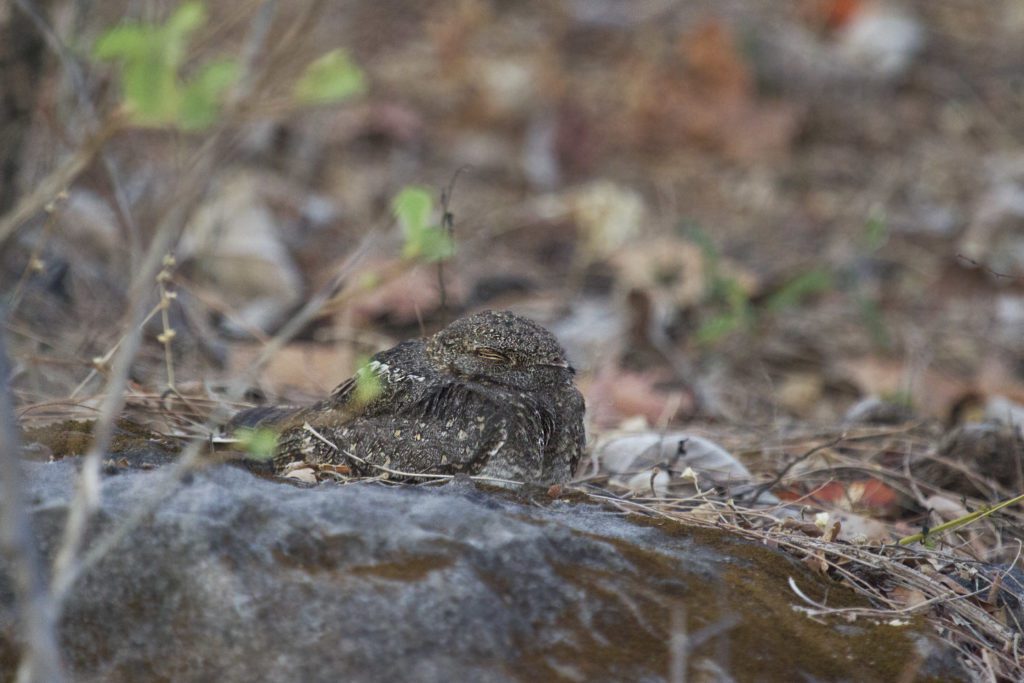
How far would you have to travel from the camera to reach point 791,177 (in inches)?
350

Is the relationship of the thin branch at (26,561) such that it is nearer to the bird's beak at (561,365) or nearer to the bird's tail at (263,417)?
the bird's tail at (263,417)

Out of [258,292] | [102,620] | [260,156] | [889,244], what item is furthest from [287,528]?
[889,244]

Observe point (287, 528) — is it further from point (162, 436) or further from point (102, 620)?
point (162, 436)

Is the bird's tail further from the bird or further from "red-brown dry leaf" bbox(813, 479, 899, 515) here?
"red-brown dry leaf" bbox(813, 479, 899, 515)

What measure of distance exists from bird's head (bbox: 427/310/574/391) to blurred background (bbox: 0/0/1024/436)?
540 mm

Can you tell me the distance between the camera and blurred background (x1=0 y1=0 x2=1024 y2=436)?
4910 mm

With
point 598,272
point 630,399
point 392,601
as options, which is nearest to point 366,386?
point 392,601

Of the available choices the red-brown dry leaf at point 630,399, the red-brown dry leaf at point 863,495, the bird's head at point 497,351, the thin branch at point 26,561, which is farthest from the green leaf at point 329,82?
the red-brown dry leaf at point 630,399

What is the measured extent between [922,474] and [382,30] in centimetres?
649

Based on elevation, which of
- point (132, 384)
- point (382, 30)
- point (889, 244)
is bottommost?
point (889, 244)

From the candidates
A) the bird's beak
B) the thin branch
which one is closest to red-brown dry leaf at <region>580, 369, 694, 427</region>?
the bird's beak

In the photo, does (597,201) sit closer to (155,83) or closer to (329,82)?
(329,82)

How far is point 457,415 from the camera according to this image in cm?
293

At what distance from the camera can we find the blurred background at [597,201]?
16.1ft
